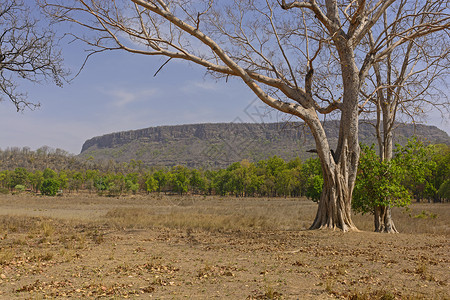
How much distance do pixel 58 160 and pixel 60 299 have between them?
463 ft

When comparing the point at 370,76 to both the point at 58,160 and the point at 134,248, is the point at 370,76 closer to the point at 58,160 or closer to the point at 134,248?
the point at 134,248

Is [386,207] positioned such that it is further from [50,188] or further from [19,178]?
[19,178]

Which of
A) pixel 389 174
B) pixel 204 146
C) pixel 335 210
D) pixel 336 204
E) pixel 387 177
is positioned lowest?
pixel 335 210

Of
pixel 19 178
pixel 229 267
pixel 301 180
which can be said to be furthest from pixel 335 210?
pixel 19 178

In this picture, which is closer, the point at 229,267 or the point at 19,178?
the point at 229,267

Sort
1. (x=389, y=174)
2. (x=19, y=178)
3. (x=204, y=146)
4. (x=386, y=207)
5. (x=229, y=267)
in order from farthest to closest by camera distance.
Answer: (x=204, y=146) < (x=19, y=178) < (x=386, y=207) < (x=389, y=174) < (x=229, y=267)

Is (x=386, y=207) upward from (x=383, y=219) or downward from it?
upward

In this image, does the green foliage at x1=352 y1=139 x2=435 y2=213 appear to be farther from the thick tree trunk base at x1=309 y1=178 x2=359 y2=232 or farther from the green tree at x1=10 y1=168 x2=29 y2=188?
the green tree at x1=10 y1=168 x2=29 y2=188

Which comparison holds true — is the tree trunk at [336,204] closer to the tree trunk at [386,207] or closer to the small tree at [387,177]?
the small tree at [387,177]

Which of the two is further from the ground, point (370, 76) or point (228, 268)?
point (370, 76)

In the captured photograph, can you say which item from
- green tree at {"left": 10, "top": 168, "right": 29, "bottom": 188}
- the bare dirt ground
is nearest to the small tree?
the bare dirt ground

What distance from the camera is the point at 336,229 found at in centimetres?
1079

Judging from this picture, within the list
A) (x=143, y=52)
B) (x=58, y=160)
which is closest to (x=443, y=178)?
(x=143, y=52)

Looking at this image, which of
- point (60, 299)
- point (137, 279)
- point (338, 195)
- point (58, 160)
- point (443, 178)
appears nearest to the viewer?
point (60, 299)
